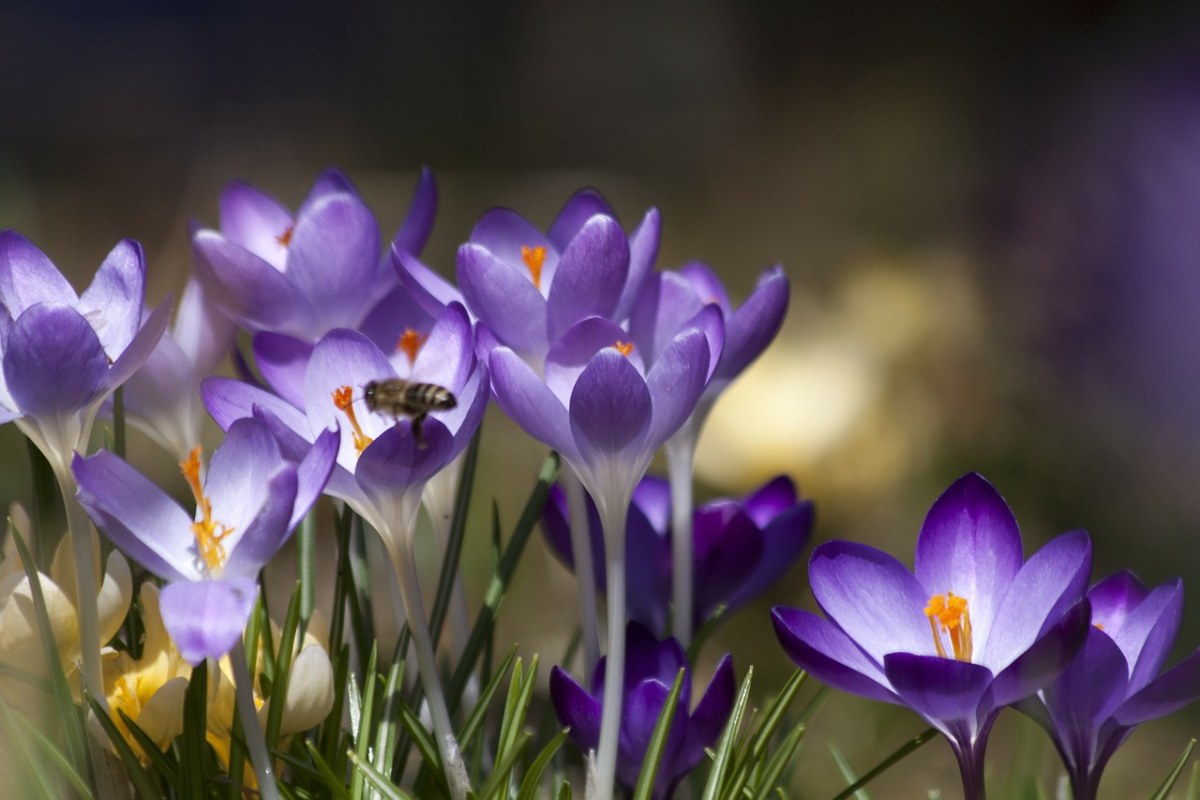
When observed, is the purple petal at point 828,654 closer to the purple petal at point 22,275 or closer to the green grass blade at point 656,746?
the green grass blade at point 656,746

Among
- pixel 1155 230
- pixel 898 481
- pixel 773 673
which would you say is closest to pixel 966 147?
pixel 898 481

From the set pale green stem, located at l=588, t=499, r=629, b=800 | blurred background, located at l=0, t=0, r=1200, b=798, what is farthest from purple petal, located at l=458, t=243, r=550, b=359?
blurred background, located at l=0, t=0, r=1200, b=798

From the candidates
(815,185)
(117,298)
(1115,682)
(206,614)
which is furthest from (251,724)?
(815,185)

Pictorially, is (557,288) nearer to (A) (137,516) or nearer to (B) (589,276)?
(B) (589,276)

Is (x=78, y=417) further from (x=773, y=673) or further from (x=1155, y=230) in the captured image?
(x=773, y=673)

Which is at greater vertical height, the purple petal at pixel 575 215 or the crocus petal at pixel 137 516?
the purple petal at pixel 575 215

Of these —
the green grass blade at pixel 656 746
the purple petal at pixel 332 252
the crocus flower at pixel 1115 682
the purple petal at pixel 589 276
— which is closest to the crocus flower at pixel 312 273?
the purple petal at pixel 332 252

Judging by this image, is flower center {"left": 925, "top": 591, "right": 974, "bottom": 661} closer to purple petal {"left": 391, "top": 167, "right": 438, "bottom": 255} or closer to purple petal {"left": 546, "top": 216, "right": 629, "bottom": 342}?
purple petal {"left": 546, "top": 216, "right": 629, "bottom": 342}
